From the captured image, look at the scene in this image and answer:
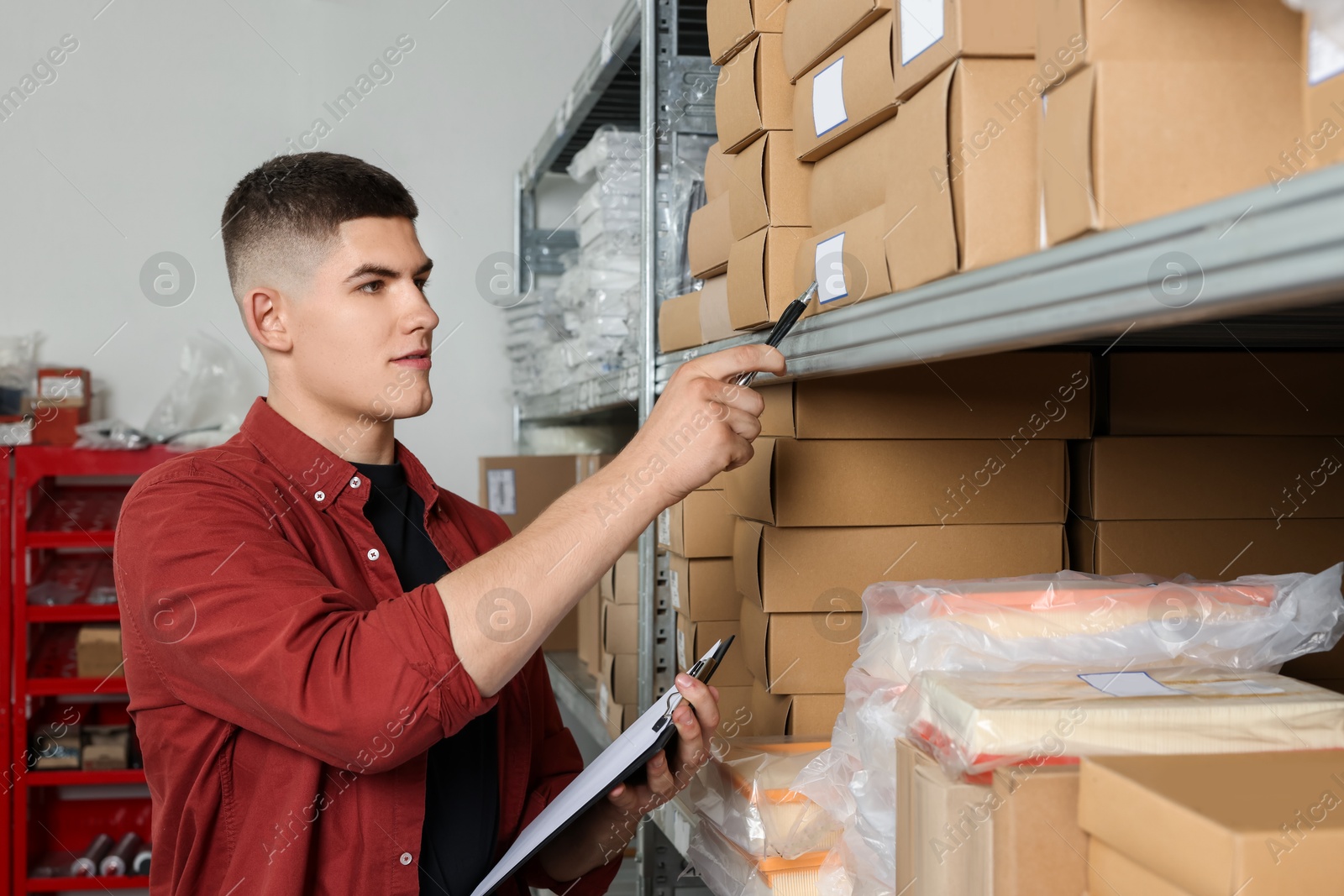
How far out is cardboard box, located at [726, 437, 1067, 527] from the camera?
123cm

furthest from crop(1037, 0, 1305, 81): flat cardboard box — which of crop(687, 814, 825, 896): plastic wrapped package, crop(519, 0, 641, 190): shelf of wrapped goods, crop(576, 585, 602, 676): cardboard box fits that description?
crop(576, 585, 602, 676): cardboard box

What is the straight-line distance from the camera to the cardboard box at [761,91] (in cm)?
117

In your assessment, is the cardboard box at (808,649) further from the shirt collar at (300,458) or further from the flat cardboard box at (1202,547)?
the shirt collar at (300,458)

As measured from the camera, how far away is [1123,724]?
708 mm

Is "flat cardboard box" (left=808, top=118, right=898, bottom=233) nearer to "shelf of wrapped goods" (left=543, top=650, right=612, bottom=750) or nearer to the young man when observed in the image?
the young man

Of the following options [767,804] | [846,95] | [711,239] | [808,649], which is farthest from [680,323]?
[767,804]

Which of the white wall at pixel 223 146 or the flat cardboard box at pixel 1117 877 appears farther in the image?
the white wall at pixel 223 146

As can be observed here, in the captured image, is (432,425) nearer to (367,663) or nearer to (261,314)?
(261,314)

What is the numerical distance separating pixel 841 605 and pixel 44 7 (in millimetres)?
3649

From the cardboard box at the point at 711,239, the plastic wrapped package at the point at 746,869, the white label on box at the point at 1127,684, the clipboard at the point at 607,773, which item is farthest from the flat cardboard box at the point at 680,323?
the white label on box at the point at 1127,684

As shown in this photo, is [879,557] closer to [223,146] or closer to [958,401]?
[958,401]

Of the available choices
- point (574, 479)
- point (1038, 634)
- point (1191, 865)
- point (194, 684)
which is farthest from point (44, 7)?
point (1191, 865)

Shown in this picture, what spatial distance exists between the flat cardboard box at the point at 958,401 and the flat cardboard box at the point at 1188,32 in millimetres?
644

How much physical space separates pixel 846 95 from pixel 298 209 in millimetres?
822
